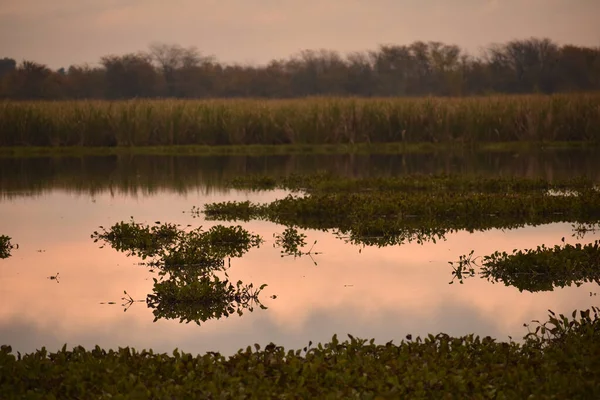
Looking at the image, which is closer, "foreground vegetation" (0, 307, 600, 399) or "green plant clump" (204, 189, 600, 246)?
"foreground vegetation" (0, 307, 600, 399)

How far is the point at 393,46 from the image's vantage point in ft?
230

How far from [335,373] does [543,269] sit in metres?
4.45

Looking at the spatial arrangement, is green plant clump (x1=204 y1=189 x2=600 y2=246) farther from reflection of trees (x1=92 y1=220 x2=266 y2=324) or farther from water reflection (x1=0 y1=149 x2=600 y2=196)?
water reflection (x1=0 y1=149 x2=600 y2=196)

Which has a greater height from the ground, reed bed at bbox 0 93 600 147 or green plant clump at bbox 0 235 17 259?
reed bed at bbox 0 93 600 147

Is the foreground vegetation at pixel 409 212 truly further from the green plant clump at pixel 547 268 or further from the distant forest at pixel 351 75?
the distant forest at pixel 351 75

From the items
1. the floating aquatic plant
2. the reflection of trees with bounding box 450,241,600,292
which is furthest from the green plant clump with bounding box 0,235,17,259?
the reflection of trees with bounding box 450,241,600,292

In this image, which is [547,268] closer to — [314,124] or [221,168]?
[221,168]

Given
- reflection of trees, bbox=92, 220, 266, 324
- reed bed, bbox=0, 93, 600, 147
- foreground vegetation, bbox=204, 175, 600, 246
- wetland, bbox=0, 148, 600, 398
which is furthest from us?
reed bed, bbox=0, 93, 600, 147

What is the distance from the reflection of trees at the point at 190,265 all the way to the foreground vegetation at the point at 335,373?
186 cm

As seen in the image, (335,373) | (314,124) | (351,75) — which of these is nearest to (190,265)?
(335,373)

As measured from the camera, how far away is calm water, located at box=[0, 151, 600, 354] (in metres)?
7.85

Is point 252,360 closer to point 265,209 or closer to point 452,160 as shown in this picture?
point 265,209

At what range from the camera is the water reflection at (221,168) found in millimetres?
19859

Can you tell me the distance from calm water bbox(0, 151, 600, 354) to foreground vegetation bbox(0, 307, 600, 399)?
0.86 metres
